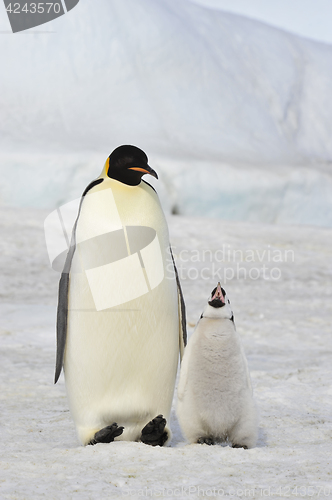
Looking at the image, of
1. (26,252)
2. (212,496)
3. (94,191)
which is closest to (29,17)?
(26,252)

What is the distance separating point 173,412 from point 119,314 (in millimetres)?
888

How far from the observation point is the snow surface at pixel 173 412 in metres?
1.56

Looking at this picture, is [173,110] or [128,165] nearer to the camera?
[128,165]

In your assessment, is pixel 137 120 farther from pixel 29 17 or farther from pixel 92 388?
pixel 92 388

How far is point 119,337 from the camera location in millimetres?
2150

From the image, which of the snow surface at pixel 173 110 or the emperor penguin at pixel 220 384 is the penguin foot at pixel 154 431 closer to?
the emperor penguin at pixel 220 384

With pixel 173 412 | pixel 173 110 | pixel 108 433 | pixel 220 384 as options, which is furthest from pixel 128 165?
pixel 173 110

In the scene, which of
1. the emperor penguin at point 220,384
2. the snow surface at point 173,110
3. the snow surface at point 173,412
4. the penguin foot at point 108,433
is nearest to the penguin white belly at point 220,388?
the emperor penguin at point 220,384

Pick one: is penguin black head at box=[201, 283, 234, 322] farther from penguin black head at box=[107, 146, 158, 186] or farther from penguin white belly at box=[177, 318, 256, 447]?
penguin black head at box=[107, 146, 158, 186]

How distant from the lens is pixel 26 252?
298 inches

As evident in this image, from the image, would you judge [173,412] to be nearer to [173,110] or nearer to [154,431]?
[154,431]

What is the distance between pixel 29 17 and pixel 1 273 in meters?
11.9

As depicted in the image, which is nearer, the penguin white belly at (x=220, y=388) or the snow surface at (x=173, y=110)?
the penguin white belly at (x=220, y=388)

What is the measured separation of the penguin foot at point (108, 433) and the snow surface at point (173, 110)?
11.2 metres
